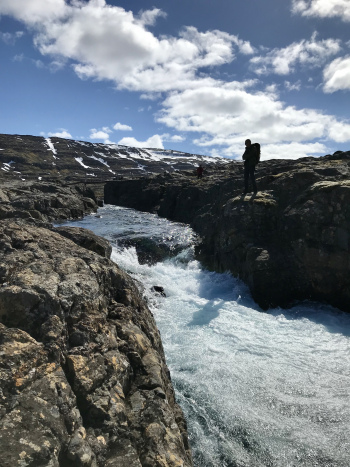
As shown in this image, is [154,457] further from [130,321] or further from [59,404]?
[130,321]

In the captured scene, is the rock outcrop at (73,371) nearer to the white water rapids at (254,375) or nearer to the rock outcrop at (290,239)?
the white water rapids at (254,375)

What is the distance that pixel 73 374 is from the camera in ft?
15.6

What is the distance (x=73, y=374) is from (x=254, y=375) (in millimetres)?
7559

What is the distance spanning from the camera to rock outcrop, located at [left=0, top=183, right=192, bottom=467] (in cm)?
378

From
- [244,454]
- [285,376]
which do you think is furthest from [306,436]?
[285,376]

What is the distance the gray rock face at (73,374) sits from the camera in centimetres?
378

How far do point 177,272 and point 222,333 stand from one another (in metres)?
8.70

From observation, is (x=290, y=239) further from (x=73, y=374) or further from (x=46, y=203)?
(x=46, y=203)

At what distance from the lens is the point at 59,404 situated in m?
4.14

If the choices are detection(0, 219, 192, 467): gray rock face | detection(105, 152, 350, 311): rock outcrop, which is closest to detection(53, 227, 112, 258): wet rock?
detection(0, 219, 192, 467): gray rock face

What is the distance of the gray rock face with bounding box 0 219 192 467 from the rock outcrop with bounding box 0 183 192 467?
1 centimetres

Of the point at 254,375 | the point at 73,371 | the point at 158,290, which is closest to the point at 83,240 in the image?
the point at 73,371

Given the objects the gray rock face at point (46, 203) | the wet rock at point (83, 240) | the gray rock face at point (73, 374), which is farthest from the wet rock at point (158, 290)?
the gray rock face at point (46, 203)

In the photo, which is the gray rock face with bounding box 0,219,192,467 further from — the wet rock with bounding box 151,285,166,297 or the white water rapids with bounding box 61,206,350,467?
the wet rock with bounding box 151,285,166,297
